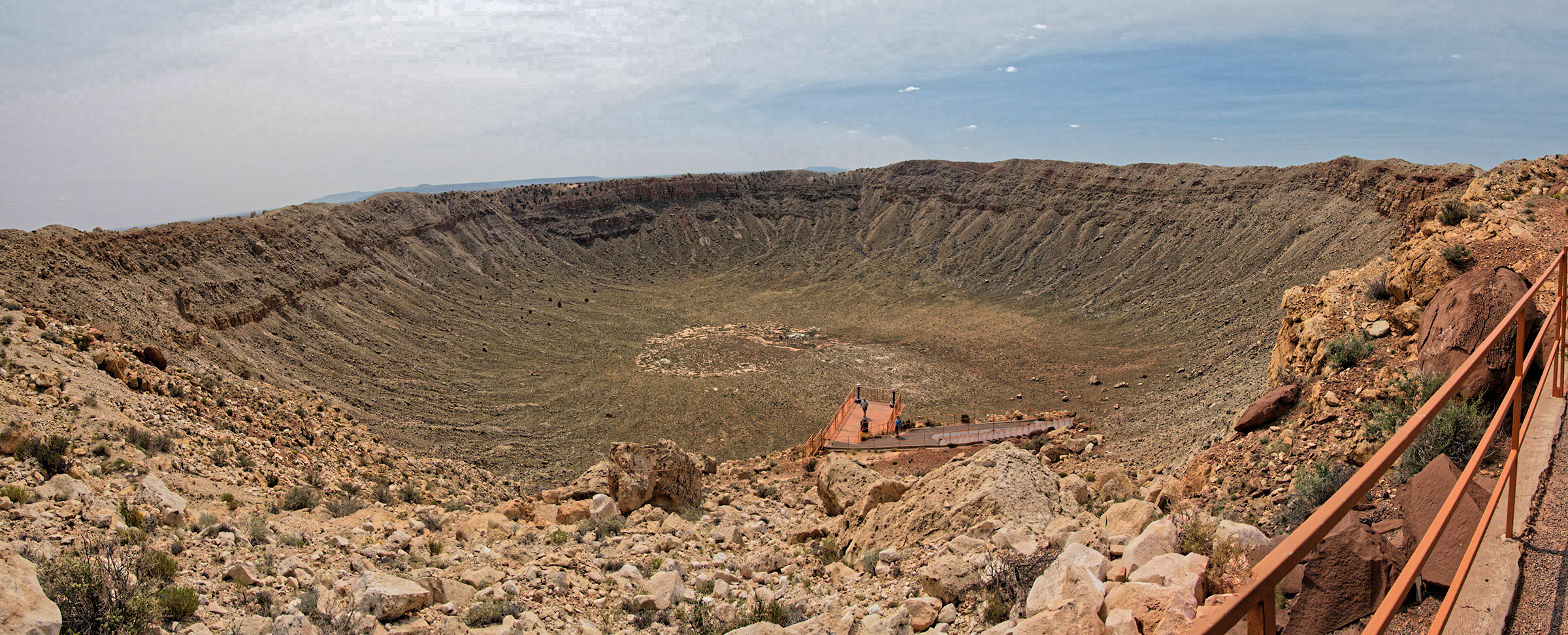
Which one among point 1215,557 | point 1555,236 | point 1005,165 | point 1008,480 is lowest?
point 1008,480

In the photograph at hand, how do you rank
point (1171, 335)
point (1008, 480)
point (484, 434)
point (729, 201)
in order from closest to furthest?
1. point (1008, 480)
2. point (484, 434)
3. point (1171, 335)
4. point (729, 201)

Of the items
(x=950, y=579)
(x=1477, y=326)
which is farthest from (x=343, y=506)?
(x=1477, y=326)

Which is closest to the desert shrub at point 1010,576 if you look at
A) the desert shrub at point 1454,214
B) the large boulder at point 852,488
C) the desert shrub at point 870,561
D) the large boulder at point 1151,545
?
the large boulder at point 1151,545

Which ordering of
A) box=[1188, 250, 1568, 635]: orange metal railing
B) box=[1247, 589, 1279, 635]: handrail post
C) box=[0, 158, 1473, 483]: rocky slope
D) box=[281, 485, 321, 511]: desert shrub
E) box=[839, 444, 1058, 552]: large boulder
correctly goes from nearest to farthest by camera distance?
box=[1188, 250, 1568, 635]: orange metal railing
box=[1247, 589, 1279, 635]: handrail post
box=[839, 444, 1058, 552]: large boulder
box=[281, 485, 321, 511]: desert shrub
box=[0, 158, 1473, 483]: rocky slope

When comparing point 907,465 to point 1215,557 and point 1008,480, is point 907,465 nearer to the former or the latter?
point 1008,480

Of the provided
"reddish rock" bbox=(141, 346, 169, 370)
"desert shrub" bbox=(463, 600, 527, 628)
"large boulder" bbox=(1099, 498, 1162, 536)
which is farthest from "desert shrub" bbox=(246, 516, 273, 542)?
"reddish rock" bbox=(141, 346, 169, 370)

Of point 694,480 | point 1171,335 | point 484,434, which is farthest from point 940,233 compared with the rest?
point 694,480

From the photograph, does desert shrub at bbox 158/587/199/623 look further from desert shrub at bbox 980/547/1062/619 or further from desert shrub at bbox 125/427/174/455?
desert shrub at bbox 980/547/1062/619
